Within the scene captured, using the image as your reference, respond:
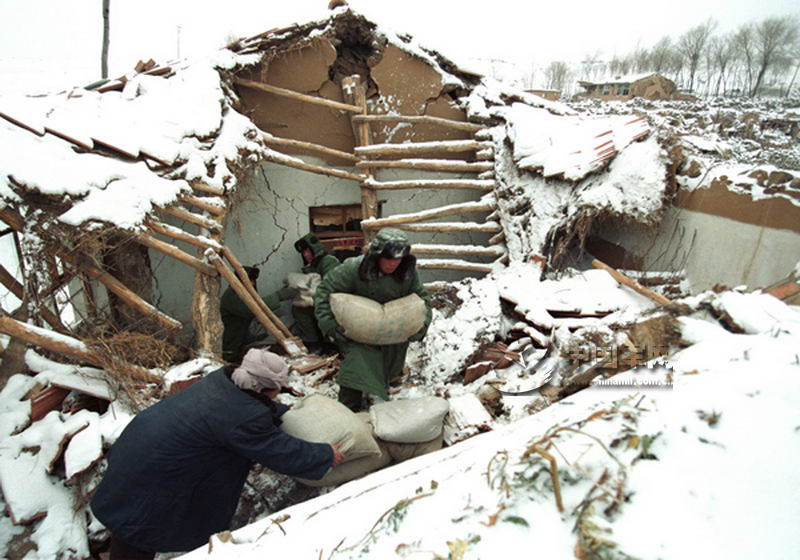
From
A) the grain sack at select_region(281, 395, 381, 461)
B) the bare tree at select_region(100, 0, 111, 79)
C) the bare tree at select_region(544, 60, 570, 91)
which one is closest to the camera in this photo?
the grain sack at select_region(281, 395, 381, 461)

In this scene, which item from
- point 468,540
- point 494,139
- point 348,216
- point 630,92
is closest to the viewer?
point 468,540

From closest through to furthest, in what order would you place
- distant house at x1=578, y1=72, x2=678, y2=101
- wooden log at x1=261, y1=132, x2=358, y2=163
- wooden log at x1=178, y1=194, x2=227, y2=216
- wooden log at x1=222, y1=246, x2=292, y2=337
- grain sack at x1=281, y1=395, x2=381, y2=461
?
grain sack at x1=281, y1=395, x2=381, y2=461 → wooden log at x1=178, y1=194, x2=227, y2=216 → wooden log at x1=222, y1=246, x2=292, y2=337 → wooden log at x1=261, y1=132, x2=358, y2=163 → distant house at x1=578, y1=72, x2=678, y2=101

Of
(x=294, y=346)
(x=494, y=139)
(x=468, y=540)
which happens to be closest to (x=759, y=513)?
(x=468, y=540)

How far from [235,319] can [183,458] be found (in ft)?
9.08

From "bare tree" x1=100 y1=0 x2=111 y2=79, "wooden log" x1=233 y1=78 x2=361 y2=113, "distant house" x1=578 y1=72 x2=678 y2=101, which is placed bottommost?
"wooden log" x1=233 y1=78 x2=361 y2=113

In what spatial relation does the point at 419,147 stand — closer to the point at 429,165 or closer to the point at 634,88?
the point at 429,165

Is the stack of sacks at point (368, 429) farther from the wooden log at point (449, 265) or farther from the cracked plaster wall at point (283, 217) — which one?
the cracked plaster wall at point (283, 217)

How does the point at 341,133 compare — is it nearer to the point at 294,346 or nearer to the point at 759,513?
the point at 294,346

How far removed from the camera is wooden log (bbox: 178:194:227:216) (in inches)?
140

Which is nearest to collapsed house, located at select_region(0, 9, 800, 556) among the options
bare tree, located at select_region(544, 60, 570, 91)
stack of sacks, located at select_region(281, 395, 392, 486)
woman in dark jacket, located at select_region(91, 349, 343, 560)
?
woman in dark jacket, located at select_region(91, 349, 343, 560)

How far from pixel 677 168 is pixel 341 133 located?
13.4 ft

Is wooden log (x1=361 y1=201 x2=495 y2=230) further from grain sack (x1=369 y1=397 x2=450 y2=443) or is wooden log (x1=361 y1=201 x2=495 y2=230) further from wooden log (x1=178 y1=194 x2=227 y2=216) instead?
grain sack (x1=369 y1=397 x2=450 y2=443)

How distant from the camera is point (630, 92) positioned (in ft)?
104

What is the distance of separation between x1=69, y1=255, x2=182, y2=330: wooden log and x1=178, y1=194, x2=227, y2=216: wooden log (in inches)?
35.3
